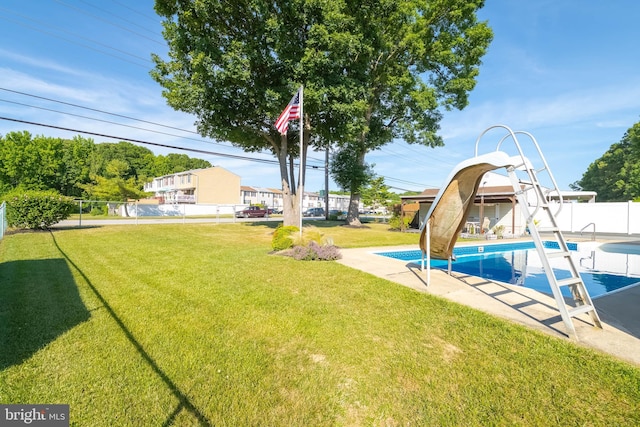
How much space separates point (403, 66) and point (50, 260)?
21.1 m

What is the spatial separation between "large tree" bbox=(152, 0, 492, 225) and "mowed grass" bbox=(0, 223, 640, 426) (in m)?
7.33

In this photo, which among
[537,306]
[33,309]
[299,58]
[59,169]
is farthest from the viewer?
[59,169]

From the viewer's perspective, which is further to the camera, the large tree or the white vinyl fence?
the white vinyl fence

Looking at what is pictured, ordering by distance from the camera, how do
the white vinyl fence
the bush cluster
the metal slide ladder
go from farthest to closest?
the white vinyl fence, the bush cluster, the metal slide ladder

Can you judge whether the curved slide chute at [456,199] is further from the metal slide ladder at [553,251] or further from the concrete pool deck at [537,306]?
the concrete pool deck at [537,306]

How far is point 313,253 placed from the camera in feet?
28.3

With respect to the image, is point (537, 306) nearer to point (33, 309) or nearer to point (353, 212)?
point (33, 309)

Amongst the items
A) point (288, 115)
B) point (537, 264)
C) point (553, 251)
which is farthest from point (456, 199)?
point (537, 264)

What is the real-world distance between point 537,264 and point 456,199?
8.80 meters

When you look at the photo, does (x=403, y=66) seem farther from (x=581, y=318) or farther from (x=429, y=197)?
(x=581, y=318)

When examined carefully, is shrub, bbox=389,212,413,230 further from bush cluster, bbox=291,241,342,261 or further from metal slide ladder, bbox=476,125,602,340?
metal slide ladder, bbox=476,125,602,340

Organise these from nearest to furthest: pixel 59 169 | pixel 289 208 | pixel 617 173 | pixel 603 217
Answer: pixel 289 208, pixel 603 217, pixel 59 169, pixel 617 173

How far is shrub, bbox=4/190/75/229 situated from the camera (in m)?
13.5

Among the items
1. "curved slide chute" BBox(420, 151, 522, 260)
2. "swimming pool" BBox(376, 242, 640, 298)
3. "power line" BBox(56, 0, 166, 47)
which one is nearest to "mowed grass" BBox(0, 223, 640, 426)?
"curved slide chute" BBox(420, 151, 522, 260)
